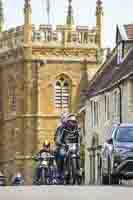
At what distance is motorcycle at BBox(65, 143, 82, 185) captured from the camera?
96.6 ft

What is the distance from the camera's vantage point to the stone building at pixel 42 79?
87.5 metres

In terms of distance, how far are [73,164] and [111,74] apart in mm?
25202

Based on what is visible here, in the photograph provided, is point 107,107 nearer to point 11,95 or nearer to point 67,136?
point 67,136

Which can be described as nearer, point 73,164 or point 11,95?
point 73,164

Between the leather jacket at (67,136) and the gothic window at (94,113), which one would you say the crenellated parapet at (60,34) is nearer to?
the gothic window at (94,113)

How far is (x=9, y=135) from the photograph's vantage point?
9056 cm

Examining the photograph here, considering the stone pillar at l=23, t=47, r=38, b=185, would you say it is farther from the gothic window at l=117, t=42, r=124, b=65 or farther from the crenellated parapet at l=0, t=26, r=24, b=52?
the gothic window at l=117, t=42, r=124, b=65

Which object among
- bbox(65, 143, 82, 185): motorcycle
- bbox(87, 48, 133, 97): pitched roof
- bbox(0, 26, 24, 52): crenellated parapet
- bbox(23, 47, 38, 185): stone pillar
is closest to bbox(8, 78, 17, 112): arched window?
bbox(23, 47, 38, 185): stone pillar

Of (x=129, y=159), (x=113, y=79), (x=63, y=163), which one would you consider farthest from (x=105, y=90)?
(x=129, y=159)

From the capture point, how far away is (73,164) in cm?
2991

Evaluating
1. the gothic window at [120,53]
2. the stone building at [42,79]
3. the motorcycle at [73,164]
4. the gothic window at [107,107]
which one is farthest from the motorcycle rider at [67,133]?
the stone building at [42,79]

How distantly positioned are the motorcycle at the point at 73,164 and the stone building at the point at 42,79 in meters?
55.8

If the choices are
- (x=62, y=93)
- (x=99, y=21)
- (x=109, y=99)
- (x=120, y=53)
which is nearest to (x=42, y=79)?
(x=62, y=93)

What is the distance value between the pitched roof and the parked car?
17.4 meters
